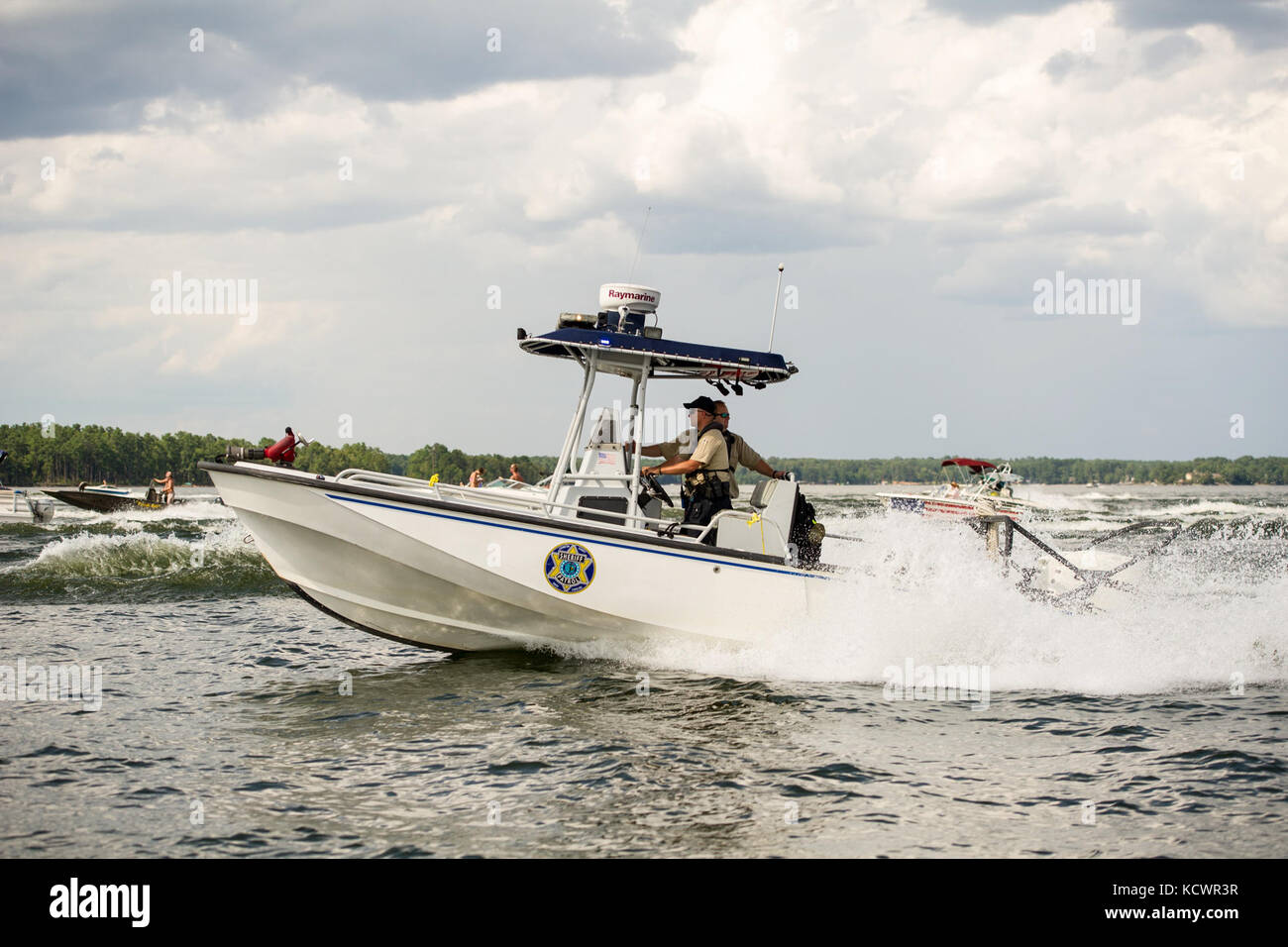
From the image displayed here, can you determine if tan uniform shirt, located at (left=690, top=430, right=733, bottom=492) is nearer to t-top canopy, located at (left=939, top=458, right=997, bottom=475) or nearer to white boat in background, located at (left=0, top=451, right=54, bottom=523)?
t-top canopy, located at (left=939, top=458, right=997, bottom=475)

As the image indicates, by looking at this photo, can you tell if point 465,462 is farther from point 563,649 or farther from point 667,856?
point 667,856

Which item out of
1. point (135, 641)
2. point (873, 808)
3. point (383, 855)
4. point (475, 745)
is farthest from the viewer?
point (135, 641)

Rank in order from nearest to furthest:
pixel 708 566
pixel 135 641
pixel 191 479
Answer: pixel 708 566
pixel 135 641
pixel 191 479

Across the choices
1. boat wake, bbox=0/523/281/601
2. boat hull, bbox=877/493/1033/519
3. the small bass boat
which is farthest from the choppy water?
the small bass boat

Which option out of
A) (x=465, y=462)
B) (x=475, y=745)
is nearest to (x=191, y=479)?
(x=465, y=462)

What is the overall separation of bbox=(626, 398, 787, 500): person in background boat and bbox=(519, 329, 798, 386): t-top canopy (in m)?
0.38

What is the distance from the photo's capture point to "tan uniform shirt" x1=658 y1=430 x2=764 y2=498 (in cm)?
1034

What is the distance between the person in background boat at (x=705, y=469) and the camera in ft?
32.4

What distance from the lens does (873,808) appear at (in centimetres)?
647

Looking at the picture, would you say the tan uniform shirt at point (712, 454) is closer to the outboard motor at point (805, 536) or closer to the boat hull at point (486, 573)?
the outboard motor at point (805, 536)

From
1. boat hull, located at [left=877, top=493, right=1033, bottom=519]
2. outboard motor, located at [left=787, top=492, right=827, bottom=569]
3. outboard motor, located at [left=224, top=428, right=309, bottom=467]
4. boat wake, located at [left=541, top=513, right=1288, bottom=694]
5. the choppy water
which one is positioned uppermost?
outboard motor, located at [left=224, top=428, right=309, bottom=467]

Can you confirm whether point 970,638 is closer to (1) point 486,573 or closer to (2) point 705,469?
(2) point 705,469
